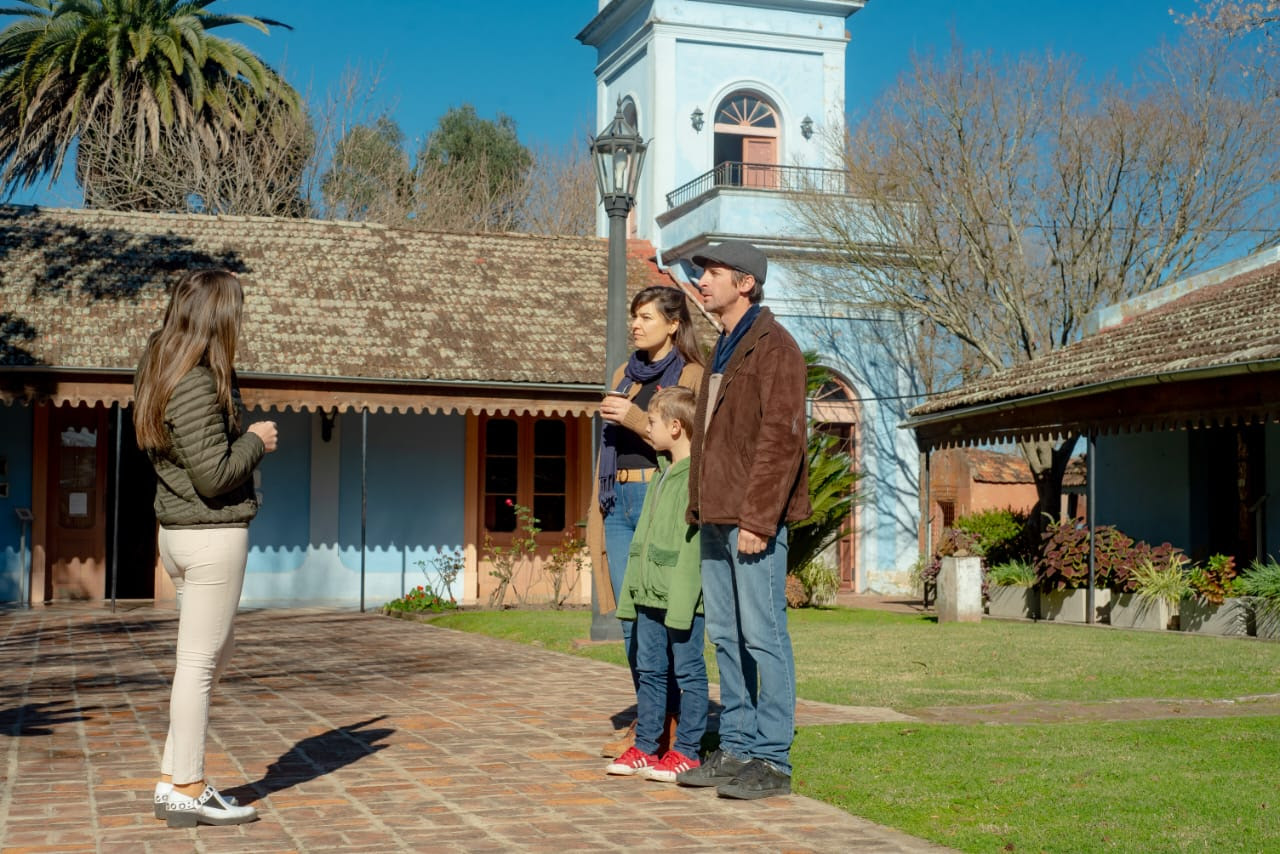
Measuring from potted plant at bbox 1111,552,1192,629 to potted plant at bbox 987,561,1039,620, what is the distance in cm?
148

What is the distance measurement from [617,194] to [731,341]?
6001 mm

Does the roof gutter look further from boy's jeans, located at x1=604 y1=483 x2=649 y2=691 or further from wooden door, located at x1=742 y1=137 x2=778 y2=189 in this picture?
boy's jeans, located at x1=604 y1=483 x2=649 y2=691

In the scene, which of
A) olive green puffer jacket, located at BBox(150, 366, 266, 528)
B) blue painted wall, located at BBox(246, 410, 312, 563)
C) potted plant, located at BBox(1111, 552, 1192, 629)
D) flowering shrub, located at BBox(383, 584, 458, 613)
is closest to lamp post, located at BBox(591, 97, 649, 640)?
flowering shrub, located at BBox(383, 584, 458, 613)

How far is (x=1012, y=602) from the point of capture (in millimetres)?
15789

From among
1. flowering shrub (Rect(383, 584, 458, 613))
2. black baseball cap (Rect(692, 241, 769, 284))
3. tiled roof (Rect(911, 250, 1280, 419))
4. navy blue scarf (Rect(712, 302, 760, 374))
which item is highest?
tiled roof (Rect(911, 250, 1280, 419))

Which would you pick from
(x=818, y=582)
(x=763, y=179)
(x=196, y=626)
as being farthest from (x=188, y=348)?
(x=763, y=179)

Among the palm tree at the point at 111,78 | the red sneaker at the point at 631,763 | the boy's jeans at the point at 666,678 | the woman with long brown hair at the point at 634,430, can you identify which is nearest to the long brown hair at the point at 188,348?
the woman with long brown hair at the point at 634,430

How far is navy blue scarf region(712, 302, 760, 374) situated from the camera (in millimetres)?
5539

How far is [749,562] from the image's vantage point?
5.29m

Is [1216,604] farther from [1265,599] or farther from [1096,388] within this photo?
[1096,388]

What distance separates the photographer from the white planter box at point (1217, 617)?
12.5m

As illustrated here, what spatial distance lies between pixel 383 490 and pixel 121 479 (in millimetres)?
3016

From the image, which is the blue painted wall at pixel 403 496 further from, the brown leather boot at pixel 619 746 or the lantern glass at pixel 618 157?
the brown leather boot at pixel 619 746

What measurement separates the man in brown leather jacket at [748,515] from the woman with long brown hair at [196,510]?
160cm
